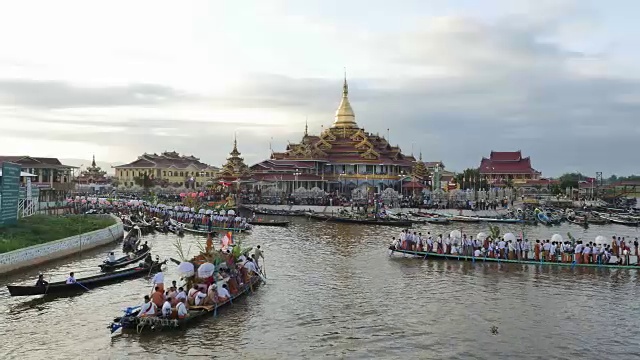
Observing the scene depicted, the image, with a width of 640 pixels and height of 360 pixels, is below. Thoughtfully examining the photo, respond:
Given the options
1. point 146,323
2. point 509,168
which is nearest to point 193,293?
point 146,323

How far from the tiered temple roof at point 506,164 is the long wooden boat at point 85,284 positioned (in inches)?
3190

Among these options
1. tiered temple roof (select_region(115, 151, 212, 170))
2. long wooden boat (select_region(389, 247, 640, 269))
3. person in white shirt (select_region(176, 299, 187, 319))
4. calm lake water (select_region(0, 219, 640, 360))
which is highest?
tiered temple roof (select_region(115, 151, 212, 170))

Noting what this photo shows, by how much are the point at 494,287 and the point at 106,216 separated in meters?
33.1

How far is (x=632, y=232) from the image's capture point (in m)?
49.4

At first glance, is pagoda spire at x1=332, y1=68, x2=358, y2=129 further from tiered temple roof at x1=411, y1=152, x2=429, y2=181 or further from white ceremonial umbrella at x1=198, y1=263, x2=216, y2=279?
white ceremonial umbrella at x1=198, y1=263, x2=216, y2=279

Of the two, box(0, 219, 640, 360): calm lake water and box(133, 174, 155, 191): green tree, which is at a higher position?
box(133, 174, 155, 191): green tree

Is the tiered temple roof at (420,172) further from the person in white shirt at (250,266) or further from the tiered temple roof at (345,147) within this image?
the person in white shirt at (250,266)

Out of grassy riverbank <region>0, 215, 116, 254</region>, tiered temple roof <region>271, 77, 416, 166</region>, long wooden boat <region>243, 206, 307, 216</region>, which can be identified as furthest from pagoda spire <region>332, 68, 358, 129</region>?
grassy riverbank <region>0, 215, 116, 254</region>

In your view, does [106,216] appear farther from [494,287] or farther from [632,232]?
[632,232]

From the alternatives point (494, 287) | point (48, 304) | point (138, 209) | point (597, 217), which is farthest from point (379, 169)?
point (48, 304)

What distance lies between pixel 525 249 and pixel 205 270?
16880 millimetres

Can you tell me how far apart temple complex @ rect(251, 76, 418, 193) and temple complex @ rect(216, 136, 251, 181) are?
1492mm

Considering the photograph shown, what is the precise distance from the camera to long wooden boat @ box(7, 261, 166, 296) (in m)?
20.5

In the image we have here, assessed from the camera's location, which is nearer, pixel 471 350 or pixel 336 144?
pixel 471 350
